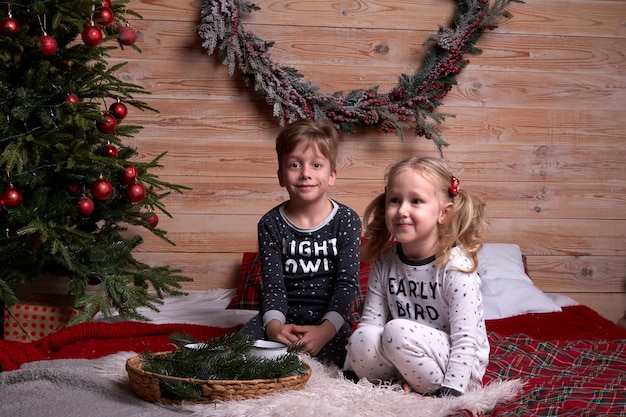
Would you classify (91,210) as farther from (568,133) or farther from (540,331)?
(568,133)

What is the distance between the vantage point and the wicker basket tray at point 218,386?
1.48 m

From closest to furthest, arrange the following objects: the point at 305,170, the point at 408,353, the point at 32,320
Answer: the point at 408,353 → the point at 305,170 → the point at 32,320

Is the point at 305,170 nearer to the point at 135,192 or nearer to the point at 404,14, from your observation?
the point at 135,192

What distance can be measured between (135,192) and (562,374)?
1418 millimetres

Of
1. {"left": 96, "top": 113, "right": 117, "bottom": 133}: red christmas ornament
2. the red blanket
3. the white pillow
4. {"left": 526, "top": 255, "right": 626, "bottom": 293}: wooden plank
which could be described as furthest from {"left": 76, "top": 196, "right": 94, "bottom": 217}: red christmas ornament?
{"left": 526, "top": 255, "right": 626, "bottom": 293}: wooden plank

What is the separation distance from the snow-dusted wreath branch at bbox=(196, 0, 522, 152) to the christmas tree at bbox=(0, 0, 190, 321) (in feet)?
1.68

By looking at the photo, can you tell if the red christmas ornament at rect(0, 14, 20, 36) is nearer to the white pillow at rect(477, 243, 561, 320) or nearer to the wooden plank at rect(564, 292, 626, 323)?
the white pillow at rect(477, 243, 561, 320)

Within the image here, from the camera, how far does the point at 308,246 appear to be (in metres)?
2.15

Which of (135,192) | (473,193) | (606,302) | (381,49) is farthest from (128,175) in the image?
(606,302)

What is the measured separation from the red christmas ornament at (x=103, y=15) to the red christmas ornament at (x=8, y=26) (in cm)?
29

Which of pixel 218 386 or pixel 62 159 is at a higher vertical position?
pixel 62 159

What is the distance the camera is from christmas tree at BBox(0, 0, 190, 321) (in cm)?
227

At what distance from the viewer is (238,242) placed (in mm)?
3139

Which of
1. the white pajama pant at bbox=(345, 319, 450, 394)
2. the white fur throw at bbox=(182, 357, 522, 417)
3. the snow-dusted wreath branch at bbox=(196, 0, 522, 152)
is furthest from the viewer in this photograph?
the snow-dusted wreath branch at bbox=(196, 0, 522, 152)
